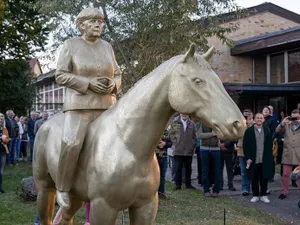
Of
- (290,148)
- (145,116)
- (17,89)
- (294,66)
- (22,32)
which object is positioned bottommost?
(290,148)

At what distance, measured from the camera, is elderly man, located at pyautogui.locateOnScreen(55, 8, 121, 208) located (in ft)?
10.7

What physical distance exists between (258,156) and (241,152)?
36.5 inches

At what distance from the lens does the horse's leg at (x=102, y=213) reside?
3.05m

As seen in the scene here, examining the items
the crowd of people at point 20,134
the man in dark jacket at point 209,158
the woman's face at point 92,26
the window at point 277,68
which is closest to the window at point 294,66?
the window at point 277,68

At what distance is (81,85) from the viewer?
131 inches

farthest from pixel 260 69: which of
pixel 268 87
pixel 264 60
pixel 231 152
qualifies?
pixel 231 152

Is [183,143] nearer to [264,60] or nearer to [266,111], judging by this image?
[266,111]

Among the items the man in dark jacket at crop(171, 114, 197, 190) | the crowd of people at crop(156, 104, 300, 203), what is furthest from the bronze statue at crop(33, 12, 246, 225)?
the man in dark jacket at crop(171, 114, 197, 190)

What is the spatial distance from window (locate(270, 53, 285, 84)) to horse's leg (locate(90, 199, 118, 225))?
17.3 m

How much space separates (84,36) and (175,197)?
6.14 m

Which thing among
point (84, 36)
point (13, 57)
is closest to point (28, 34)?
point (13, 57)

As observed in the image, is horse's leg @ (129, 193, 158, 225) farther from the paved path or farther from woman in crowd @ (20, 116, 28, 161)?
woman in crowd @ (20, 116, 28, 161)

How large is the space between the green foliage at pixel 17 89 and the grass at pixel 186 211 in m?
12.5

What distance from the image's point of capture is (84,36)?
353 centimetres
